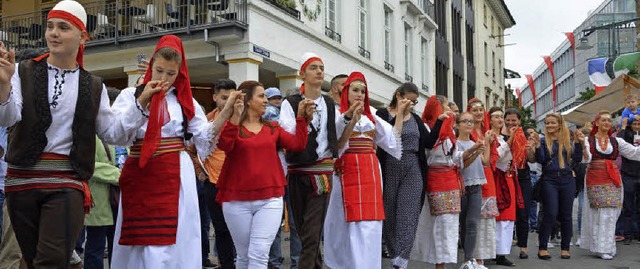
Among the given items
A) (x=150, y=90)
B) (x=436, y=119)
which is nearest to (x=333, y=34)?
(x=436, y=119)

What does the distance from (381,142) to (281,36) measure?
35.1ft

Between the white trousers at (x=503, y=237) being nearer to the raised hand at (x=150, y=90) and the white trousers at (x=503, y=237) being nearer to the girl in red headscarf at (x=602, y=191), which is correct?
the girl in red headscarf at (x=602, y=191)

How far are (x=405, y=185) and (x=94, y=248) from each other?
302 centimetres

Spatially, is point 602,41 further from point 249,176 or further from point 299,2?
point 249,176

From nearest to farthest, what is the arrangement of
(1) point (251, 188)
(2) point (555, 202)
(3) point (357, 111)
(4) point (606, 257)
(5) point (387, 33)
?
(1) point (251, 188) → (3) point (357, 111) → (2) point (555, 202) → (4) point (606, 257) → (5) point (387, 33)

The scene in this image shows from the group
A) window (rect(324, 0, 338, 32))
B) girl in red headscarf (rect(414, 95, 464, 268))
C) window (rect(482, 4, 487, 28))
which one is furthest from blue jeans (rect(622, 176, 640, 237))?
window (rect(482, 4, 487, 28))

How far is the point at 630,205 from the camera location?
11211 mm

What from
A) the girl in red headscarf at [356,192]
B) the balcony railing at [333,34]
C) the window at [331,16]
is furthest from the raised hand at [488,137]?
the window at [331,16]

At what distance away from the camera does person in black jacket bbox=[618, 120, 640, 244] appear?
11.1 meters

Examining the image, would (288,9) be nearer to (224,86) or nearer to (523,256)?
(523,256)

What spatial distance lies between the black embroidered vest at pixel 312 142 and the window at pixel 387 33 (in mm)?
19698

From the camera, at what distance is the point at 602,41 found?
7744 cm

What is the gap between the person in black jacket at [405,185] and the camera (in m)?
6.84

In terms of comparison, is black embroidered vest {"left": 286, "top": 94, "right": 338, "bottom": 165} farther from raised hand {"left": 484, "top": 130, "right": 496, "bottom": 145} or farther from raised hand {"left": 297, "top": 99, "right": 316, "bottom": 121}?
raised hand {"left": 484, "top": 130, "right": 496, "bottom": 145}
